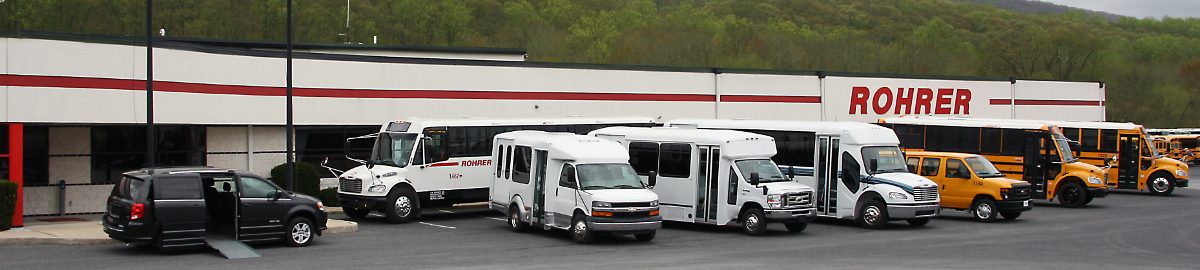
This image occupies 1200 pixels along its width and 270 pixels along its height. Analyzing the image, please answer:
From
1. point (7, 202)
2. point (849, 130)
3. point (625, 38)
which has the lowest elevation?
point (7, 202)

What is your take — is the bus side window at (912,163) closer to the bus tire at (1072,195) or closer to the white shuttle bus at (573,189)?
the bus tire at (1072,195)

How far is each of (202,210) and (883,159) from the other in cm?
1444

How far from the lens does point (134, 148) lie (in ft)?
91.1

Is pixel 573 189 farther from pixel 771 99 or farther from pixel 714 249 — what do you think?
pixel 771 99

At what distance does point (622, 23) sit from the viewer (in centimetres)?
10462

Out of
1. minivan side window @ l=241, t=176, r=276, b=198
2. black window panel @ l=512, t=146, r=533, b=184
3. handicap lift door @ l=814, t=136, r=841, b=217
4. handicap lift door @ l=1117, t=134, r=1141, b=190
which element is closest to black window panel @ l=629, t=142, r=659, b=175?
black window panel @ l=512, t=146, r=533, b=184

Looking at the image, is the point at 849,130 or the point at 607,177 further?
the point at 849,130

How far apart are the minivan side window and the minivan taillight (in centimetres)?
180

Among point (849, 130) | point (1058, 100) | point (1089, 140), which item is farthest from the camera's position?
point (1058, 100)

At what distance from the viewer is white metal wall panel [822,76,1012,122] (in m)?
44.2

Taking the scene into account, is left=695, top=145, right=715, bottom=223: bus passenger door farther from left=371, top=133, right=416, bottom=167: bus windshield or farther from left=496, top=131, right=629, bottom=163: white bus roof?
left=371, top=133, right=416, bottom=167: bus windshield

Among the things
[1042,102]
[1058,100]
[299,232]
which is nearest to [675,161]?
[299,232]

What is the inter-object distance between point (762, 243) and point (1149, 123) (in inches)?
3110

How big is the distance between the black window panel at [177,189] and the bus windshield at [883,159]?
1387 centimetres
